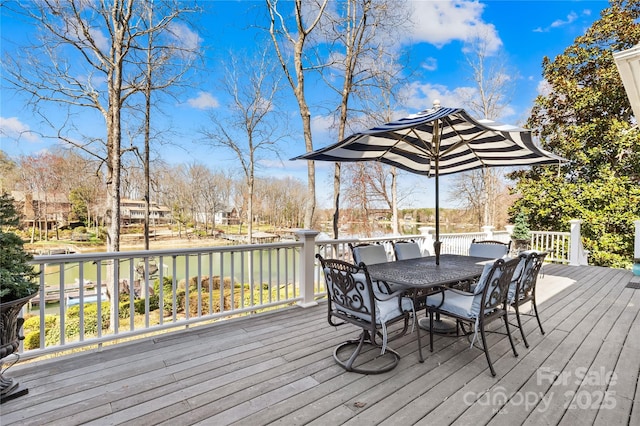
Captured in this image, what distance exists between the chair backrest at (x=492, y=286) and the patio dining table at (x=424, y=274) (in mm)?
277

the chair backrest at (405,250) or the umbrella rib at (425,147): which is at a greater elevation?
the umbrella rib at (425,147)

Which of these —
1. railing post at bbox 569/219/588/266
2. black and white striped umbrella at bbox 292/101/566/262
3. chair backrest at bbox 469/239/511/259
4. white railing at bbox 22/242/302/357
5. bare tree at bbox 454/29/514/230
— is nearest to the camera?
white railing at bbox 22/242/302/357

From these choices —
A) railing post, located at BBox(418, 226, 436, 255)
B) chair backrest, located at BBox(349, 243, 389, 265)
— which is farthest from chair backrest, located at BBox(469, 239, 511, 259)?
railing post, located at BBox(418, 226, 436, 255)

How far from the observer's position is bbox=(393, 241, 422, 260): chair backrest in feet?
13.4

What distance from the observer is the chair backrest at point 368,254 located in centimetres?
367

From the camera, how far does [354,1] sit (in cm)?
838

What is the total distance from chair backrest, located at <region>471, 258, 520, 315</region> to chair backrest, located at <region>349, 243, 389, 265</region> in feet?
4.62

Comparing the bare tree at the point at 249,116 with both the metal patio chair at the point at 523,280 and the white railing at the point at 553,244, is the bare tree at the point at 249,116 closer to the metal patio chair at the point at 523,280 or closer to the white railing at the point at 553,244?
the white railing at the point at 553,244

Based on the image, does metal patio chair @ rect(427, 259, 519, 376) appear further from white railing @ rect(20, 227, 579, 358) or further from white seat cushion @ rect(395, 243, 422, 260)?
white railing @ rect(20, 227, 579, 358)

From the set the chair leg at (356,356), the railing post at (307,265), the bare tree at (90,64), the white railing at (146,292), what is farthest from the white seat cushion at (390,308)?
the bare tree at (90,64)

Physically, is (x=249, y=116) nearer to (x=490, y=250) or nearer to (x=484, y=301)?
(x=490, y=250)

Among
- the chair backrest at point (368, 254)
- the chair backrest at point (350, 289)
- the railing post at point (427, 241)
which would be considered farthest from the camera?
the railing post at point (427, 241)

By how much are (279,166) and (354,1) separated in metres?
7.72

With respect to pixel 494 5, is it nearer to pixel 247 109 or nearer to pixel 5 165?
pixel 247 109
